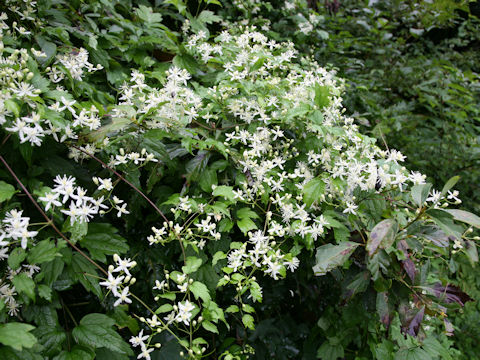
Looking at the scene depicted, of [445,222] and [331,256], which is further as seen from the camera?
[331,256]

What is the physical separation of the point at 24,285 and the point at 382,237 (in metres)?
1.05

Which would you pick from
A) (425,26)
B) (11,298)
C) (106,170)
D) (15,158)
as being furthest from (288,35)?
(11,298)

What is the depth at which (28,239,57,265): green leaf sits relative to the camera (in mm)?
1007

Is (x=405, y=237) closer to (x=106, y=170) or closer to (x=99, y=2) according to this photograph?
(x=106, y=170)

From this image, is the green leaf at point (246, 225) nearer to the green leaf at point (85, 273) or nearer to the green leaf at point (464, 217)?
the green leaf at point (85, 273)

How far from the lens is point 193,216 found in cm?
138

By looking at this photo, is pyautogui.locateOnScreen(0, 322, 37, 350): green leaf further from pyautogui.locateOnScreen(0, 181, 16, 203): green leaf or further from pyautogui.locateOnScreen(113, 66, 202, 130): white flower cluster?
pyautogui.locateOnScreen(113, 66, 202, 130): white flower cluster

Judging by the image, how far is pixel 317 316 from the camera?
70.6 inches

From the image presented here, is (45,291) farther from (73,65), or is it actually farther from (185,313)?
(73,65)

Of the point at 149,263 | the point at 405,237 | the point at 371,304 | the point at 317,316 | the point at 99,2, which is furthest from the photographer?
the point at 99,2

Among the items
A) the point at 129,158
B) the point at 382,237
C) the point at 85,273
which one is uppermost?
the point at 382,237

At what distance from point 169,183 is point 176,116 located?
0.30 metres

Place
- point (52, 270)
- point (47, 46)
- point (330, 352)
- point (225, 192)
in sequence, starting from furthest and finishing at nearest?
point (330, 352), point (47, 46), point (225, 192), point (52, 270)

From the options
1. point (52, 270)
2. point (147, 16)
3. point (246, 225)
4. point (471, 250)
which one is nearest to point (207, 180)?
point (246, 225)
